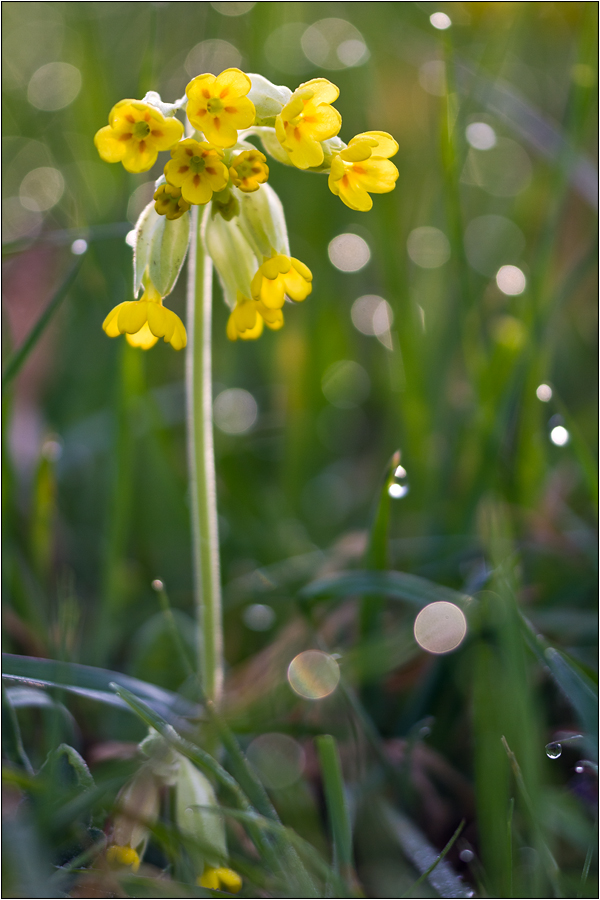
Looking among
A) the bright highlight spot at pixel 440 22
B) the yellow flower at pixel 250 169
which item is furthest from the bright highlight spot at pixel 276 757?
the bright highlight spot at pixel 440 22

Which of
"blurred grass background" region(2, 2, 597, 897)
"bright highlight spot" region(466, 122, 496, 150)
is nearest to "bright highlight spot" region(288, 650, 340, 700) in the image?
"blurred grass background" region(2, 2, 597, 897)

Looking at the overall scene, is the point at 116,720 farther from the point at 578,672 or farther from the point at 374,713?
the point at 578,672

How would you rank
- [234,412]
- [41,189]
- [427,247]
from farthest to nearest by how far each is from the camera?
Result: [41,189]
[427,247]
[234,412]

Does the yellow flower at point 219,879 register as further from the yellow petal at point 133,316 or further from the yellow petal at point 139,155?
the yellow petal at point 139,155

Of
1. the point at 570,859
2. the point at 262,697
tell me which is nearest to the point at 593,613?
the point at 570,859

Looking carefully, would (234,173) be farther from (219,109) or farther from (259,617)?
(259,617)

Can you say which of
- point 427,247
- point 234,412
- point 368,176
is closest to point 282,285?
point 368,176

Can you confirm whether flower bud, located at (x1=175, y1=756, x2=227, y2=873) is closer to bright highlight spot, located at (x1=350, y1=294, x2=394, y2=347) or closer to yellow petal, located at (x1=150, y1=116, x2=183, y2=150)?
yellow petal, located at (x1=150, y1=116, x2=183, y2=150)
